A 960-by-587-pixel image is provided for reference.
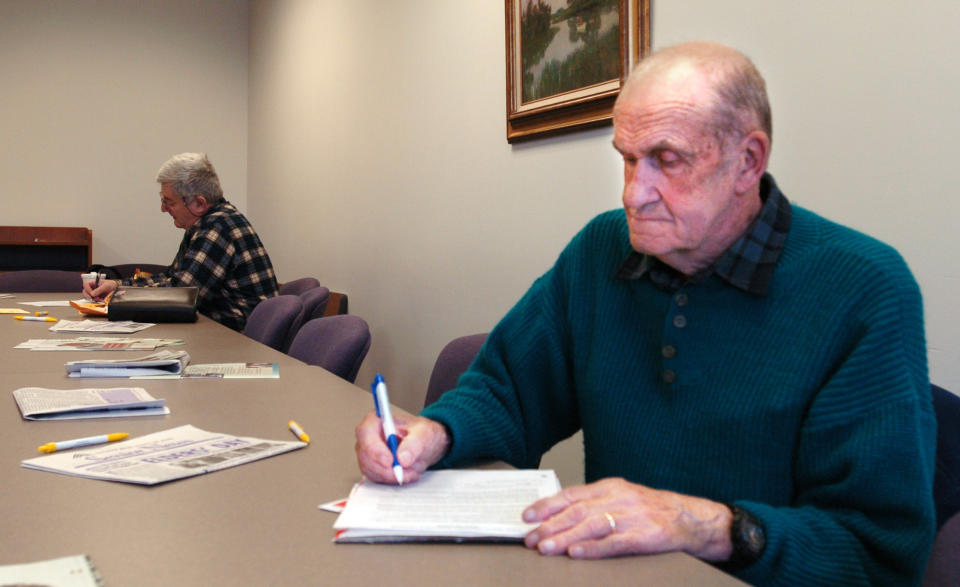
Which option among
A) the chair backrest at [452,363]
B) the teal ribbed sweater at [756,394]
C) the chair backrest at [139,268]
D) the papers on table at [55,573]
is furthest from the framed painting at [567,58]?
the chair backrest at [139,268]

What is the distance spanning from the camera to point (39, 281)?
5121 millimetres

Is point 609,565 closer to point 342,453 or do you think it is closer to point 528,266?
point 342,453

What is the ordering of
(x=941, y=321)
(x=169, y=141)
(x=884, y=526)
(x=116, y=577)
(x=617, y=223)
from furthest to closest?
(x=169, y=141) → (x=941, y=321) → (x=617, y=223) → (x=884, y=526) → (x=116, y=577)

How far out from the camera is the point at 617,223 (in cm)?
141

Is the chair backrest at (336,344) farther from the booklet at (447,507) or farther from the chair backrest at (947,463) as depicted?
the chair backrest at (947,463)

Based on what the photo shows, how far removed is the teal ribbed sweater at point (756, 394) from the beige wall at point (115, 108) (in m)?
6.15

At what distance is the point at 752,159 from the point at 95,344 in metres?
2.07

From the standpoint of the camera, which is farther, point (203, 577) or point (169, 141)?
point (169, 141)

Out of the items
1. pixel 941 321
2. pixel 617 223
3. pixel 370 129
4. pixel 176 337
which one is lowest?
pixel 176 337

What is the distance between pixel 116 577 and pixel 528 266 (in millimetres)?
2303

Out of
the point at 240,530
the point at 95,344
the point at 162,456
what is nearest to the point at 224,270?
the point at 95,344

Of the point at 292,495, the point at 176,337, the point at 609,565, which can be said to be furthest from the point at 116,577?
the point at 176,337

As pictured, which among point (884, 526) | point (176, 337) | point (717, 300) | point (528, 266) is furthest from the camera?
point (528, 266)

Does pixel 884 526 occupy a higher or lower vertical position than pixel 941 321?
lower
